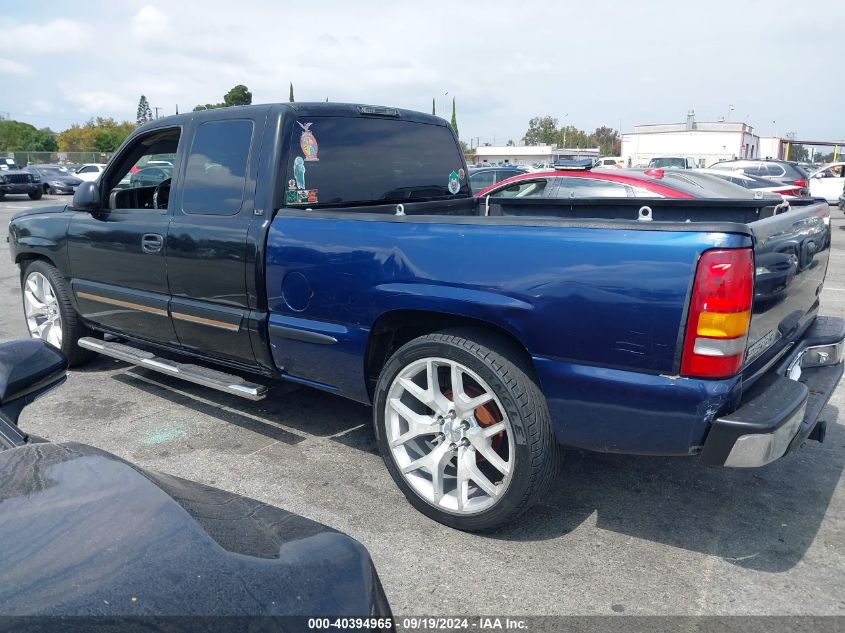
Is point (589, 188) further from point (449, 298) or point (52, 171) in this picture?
point (52, 171)

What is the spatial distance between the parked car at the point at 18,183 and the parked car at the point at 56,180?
1.87 metres

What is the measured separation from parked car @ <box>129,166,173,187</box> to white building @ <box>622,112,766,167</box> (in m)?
54.4

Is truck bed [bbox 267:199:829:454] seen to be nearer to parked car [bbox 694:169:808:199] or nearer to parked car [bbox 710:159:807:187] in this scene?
parked car [bbox 694:169:808:199]

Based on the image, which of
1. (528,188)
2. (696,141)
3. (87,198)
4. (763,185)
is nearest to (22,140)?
(696,141)

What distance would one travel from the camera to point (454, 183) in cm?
504

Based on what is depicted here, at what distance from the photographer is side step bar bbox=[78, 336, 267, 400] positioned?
3.87 m

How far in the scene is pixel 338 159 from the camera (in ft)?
13.6

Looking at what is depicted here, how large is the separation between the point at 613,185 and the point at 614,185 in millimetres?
12

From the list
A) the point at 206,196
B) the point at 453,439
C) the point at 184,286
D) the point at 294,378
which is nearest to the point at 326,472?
the point at 294,378

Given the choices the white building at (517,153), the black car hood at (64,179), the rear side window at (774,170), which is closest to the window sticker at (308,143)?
the rear side window at (774,170)

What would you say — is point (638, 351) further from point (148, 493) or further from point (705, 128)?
point (705, 128)

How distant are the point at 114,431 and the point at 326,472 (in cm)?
150

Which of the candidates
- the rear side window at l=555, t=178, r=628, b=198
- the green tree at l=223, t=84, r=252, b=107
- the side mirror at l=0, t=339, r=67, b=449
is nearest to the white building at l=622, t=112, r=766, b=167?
the green tree at l=223, t=84, r=252, b=107

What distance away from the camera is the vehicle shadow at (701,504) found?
10.0 feet
